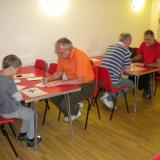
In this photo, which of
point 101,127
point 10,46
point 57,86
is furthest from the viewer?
point 10,46

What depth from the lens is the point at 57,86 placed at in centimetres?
300

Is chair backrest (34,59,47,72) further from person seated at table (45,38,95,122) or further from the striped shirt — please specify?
the striped shirt

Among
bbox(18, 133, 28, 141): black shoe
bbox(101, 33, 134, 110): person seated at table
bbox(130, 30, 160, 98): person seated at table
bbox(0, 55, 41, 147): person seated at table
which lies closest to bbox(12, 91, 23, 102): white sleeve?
bbox(0, 55, 41, 147): person seated at table

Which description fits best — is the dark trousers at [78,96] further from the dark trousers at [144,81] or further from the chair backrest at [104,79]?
the dark trousers at [144,81]

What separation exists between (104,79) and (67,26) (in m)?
1.48

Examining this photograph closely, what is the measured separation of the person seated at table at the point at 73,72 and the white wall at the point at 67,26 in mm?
1061

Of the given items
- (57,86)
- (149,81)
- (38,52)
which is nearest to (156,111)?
(149,81)

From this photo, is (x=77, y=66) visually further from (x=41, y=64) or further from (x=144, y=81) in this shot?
(x=144, y=81)

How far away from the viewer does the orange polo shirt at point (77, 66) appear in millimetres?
3172

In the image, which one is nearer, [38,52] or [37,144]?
[37,144]

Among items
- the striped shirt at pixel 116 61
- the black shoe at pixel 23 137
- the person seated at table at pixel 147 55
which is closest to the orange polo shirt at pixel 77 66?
the striped shirt at pixel 116 61

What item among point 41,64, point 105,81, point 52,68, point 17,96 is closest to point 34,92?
point 17,96

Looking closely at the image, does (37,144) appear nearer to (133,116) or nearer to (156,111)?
(133,116)

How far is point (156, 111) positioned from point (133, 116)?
1.41ft
